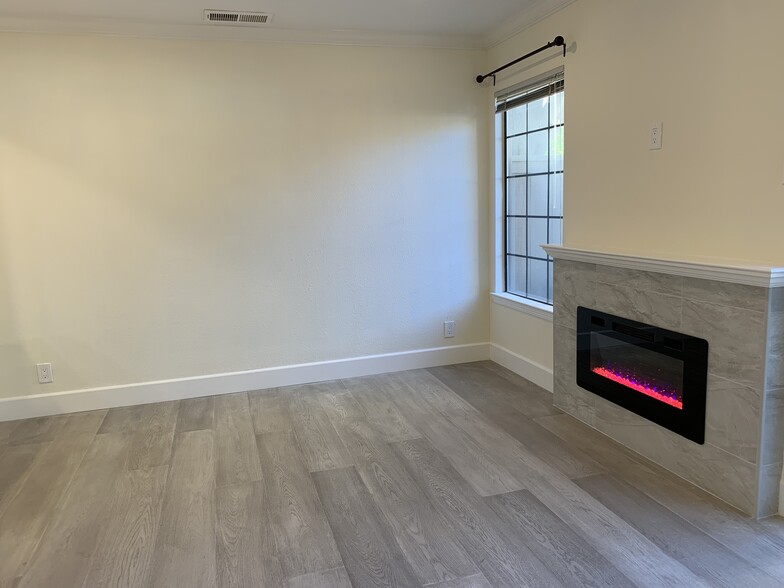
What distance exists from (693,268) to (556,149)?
1.59 meters

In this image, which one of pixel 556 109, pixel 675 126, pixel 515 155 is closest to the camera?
pixel 675 126

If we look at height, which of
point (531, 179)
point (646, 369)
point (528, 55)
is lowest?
point (646, 369)

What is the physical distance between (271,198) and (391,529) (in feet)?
8.06

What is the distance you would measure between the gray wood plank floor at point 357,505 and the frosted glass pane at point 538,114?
1.79 meters

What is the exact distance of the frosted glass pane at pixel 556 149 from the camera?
12.2 feet

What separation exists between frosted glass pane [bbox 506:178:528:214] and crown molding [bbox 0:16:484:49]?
1038mm

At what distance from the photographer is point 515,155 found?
4285 millimetres

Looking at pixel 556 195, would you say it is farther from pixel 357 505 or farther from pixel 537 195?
pixel 357 505

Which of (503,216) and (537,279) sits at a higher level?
(503,216)

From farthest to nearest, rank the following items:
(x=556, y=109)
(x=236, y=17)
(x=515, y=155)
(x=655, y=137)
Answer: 1. (x=515, y=155)
2. (x=556, y=109)
3. (x=236, y=17)
4. (x=655, y=137)

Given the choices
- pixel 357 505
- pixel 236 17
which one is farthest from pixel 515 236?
pixel 357 505

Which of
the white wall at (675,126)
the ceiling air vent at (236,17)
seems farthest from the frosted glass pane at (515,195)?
the ceiling air vent at (236,17)

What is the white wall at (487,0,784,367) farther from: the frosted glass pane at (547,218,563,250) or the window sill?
the window sill

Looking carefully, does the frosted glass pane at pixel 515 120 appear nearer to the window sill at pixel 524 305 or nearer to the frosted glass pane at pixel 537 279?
the frosted glass pane at pixel 537 279
